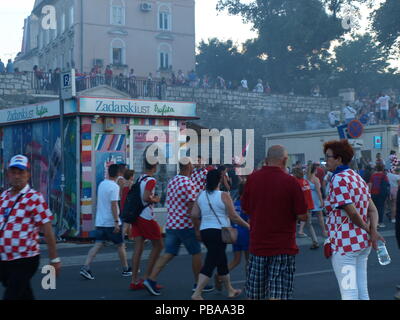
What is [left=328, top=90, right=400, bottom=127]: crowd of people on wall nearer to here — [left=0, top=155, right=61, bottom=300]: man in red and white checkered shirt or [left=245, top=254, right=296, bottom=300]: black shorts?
[left=245, top=254, right=296, bottom=300]: black shorts

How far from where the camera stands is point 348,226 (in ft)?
19.7

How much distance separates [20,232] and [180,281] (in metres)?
4.37

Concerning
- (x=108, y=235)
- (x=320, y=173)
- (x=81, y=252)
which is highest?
(x=320, y=173)

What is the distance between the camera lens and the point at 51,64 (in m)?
54.9

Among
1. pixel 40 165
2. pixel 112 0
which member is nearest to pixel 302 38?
pixel 112 0

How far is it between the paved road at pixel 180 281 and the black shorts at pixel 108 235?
1.87 feet

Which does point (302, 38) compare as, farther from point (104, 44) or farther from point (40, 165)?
point (40, 165)

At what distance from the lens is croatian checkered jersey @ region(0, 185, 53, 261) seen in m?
5.74

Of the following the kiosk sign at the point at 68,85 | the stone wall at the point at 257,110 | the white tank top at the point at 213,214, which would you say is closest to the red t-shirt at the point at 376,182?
the kiosk sign at the point at 68,85

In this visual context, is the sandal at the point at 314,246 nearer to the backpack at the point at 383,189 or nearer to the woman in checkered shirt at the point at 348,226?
the backpack at the point at 383,189

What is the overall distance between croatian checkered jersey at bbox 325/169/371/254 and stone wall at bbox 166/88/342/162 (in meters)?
28.4

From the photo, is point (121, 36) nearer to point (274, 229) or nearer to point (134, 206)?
point (134, 206)

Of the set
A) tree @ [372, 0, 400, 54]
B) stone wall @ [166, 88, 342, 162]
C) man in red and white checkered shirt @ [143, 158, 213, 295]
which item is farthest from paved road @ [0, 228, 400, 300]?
tree @ [372, 0, 400, 54]

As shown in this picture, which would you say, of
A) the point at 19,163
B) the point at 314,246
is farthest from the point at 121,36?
the point at 19,163
